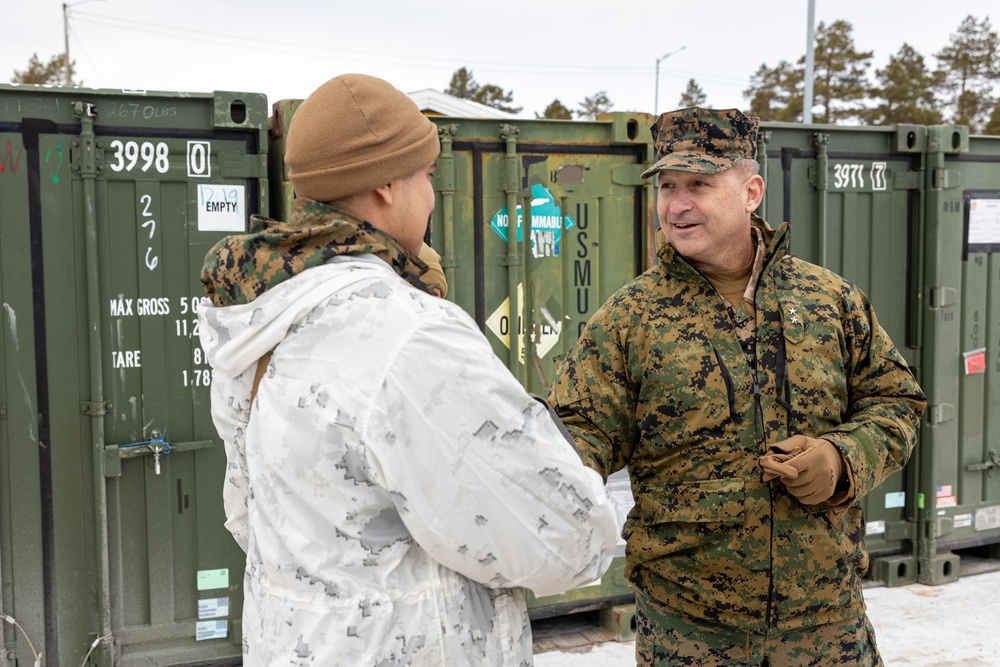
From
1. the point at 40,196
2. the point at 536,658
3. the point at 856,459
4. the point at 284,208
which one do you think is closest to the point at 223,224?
the point at 284,208

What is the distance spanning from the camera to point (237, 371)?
5.10 ft

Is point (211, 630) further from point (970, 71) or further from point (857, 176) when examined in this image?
point (970, 71)

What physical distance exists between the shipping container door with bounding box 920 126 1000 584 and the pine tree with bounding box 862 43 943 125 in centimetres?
2341

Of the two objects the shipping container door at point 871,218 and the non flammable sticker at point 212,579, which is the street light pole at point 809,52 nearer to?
the shipping container door at point 871,218

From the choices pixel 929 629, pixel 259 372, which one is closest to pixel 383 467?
pixel 259 372

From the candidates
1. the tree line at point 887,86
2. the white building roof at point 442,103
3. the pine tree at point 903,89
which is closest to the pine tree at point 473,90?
the tree line at point 887,86

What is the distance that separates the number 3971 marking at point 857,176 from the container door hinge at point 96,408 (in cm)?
353

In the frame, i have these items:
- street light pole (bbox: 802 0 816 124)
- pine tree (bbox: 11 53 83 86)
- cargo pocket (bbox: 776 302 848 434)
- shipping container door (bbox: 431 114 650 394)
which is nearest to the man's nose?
cargo pocket (bbox: 776 302 848 434)

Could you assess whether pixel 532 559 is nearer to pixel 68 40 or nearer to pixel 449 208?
pixel 449 208

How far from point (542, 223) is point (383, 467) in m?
2.91

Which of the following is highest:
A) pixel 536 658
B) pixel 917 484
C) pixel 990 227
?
pixel 990 227

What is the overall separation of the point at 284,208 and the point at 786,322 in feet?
7.42

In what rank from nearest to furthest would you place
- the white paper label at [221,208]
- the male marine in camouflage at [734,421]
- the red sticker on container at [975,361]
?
the male marine in camouflage at [734,421]
the white paper label at [221,208]
the red sticker on container at [975,361]

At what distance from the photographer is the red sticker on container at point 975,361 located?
5.03m
